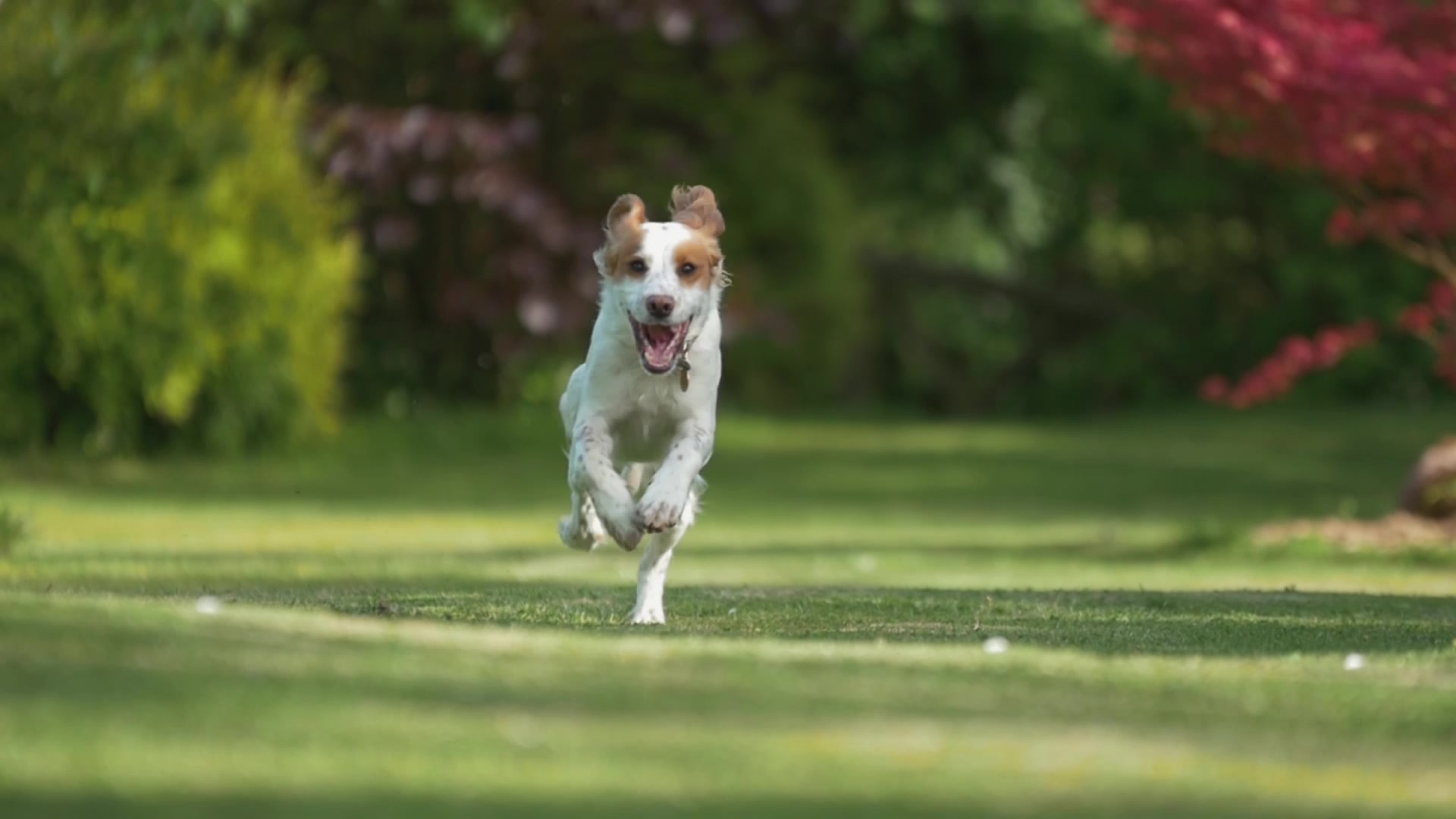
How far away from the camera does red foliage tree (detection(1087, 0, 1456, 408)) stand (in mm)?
14312

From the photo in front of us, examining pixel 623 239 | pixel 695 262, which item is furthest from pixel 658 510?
pixel 623 239

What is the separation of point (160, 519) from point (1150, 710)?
1052cm

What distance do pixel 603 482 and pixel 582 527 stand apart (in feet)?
3.45

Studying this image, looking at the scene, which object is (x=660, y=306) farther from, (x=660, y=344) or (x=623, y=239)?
(x=623, y=239)

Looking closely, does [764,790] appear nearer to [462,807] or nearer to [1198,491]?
[462,807]

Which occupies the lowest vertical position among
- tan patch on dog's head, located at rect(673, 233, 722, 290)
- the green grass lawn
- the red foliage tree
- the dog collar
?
the green grass lawn

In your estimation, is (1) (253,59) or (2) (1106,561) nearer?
(2) (1106,561)

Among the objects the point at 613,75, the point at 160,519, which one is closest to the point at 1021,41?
the point at 613,75

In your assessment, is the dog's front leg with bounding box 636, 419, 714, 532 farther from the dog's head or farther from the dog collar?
the dog's head

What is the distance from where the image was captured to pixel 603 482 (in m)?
8.73

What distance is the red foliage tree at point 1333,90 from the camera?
14312mm

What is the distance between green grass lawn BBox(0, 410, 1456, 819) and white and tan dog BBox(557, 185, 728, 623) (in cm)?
39

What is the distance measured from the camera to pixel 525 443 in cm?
2211

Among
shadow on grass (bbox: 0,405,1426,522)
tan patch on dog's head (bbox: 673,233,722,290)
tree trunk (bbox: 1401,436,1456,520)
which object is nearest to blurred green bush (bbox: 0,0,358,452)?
shadow on grass (bbox: 0,405,1426,522)
